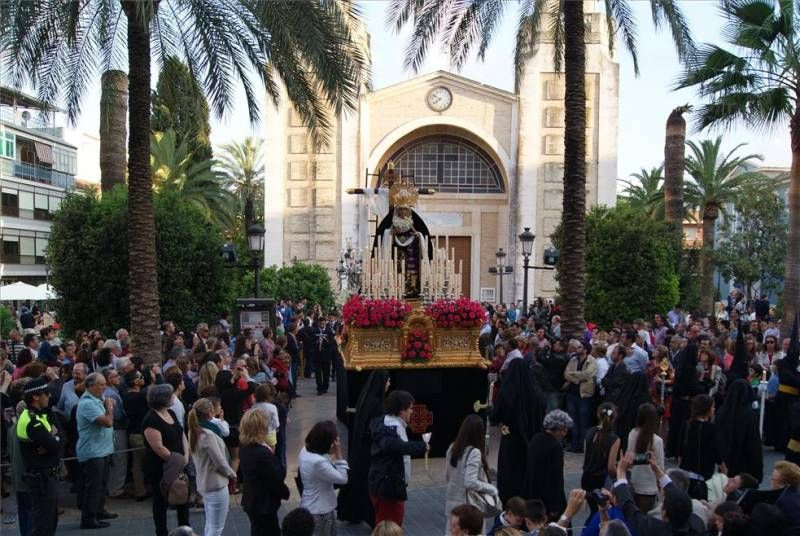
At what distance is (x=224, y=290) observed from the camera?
18.9 meters

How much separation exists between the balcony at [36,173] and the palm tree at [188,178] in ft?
38.1

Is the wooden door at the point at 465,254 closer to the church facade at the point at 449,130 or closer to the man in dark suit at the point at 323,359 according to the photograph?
the church facade at the point at 449,130

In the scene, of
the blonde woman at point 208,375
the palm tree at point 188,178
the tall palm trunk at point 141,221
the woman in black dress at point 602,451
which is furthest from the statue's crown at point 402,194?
the palm tree at point 188,178

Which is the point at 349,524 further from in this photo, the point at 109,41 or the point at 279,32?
the point at 109,41

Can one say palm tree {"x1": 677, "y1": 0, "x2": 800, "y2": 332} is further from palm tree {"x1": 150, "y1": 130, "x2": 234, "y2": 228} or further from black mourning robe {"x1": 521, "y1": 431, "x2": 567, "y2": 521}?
palm tree {"x1": 150, "y1": 130, "x2": 234, "y2": 228}

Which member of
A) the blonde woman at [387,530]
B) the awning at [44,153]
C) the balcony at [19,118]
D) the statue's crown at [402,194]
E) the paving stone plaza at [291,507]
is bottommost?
the paving stone plaza at [291,507]

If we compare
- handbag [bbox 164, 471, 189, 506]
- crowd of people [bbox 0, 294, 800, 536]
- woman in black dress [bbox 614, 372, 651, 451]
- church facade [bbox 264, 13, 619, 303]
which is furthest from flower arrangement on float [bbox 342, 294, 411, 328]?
church facade [bbox 264, 13, 619, 303]

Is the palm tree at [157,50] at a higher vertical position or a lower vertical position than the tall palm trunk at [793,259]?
higher

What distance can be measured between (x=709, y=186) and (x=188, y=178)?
21.5m

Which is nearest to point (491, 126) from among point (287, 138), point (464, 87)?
point (464, 87)

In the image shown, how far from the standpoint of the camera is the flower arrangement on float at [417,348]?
443 inches

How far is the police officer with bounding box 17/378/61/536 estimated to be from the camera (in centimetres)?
750

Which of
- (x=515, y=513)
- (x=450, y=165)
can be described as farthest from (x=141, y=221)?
(x=450, y=165)

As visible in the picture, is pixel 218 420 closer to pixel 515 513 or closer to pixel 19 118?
pixel 515 513
